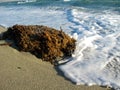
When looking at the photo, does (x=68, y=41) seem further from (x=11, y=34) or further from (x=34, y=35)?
(x=11, y=34)

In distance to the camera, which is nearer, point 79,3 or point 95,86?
point 95,86

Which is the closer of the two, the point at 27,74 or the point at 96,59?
the point at 27,74

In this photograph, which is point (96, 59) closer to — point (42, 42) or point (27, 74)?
point (42, 42)

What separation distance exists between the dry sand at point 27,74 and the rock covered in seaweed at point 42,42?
16 centimetres

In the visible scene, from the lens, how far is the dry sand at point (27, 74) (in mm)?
3834

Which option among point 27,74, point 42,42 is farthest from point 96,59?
point 27,74

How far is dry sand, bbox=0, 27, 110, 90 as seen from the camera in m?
3.83

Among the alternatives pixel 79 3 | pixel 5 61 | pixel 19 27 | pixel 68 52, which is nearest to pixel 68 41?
pixel 68 52

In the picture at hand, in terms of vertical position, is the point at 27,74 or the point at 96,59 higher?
the point at 27,74

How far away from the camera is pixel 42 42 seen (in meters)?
5.20

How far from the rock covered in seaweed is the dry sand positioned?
164 millimetres

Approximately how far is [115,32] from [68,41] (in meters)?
2.28

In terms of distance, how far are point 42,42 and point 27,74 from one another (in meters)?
1.11

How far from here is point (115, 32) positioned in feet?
24.1
